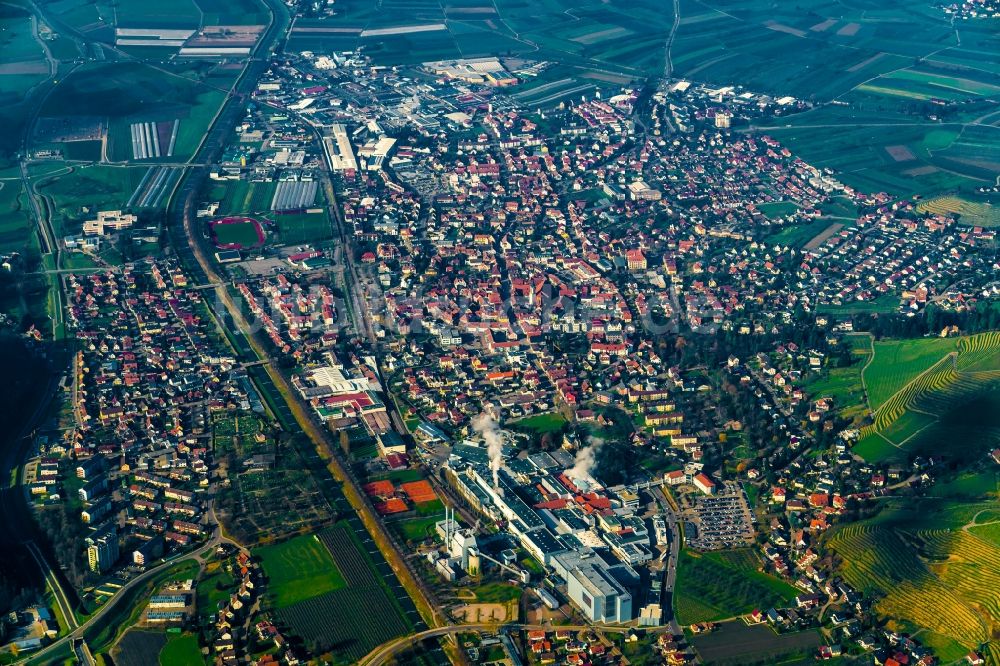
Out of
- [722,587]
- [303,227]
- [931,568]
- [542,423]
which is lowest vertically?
[303,227]

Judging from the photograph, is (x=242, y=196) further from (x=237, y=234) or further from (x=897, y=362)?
(x=897, y=362)

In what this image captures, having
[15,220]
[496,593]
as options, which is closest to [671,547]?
[496,593]

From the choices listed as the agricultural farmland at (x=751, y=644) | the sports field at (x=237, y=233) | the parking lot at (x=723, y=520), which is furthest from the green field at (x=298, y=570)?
the sports field at (x=237, y=233)

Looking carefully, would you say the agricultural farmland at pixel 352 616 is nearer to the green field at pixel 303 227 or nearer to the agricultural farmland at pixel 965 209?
the green field at pixel 303 227

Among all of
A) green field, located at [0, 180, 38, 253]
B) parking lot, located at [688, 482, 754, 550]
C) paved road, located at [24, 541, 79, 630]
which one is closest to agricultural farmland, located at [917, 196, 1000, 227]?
parking lot, located at [688, 482, 754, 550]

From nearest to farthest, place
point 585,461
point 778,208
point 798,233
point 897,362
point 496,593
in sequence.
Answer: point 496,593 → point 585,461 → point 897,362 → point 798,233 → point 778,208

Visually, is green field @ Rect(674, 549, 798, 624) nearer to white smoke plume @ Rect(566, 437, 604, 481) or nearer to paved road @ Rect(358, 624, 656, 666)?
paved road @ Rect(358, 624, 656, 666)
